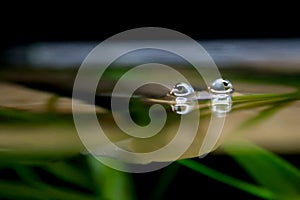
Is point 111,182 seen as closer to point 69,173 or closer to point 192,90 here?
point 69,173

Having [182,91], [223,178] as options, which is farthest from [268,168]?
[182,91]

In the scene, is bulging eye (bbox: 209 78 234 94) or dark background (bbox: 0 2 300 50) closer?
bulging eye (bbox: 209 78 234 94)

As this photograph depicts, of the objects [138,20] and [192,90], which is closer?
[192,90]

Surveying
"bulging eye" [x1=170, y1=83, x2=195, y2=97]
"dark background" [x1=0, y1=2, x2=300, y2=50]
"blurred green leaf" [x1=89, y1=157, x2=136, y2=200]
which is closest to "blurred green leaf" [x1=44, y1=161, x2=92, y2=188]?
"blurred green leaf" [x1=89, y1=157, x2=136, y2=200]

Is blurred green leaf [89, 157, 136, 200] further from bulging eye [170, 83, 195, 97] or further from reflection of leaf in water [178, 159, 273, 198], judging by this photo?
bulging eye [170, 83, 195, 97]

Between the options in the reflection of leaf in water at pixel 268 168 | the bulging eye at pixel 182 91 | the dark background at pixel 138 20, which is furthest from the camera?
the dark background at pixel 138 20

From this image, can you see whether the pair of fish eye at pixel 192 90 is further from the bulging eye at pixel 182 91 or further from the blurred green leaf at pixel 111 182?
the blurred green leaf at pixel 111 182

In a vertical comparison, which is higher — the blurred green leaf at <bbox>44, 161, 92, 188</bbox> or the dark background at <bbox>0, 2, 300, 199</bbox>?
the dark background at <bbox>0, 2, 300, 199</bbox>

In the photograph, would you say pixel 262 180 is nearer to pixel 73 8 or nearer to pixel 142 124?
pixel 142 124

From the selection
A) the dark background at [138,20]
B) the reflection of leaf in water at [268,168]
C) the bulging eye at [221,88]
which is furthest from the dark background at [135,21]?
the reflection of leaf in water at [268,168]

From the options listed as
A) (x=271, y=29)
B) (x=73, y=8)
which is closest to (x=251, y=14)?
(x=271, y=29)

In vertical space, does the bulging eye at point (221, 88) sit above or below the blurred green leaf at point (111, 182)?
above
